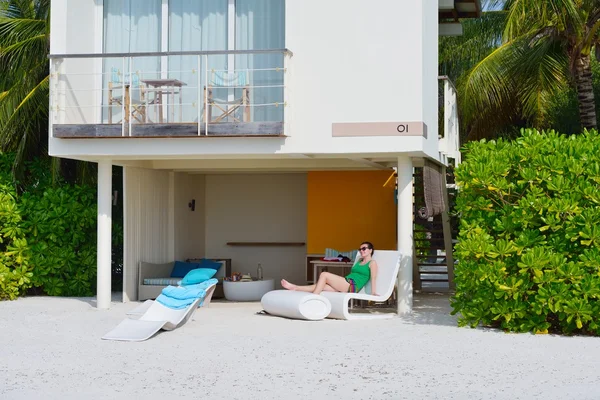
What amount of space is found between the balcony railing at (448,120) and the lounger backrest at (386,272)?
334 centimetres

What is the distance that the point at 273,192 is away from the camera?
20828 mm

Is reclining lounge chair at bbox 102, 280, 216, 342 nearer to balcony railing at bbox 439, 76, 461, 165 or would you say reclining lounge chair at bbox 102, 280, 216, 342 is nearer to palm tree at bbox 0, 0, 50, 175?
palm tree at bbox 0, 0, 50, 175

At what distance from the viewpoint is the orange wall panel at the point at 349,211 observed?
18844 millimetres

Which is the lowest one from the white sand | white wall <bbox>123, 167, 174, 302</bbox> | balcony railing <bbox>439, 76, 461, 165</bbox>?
the white sand

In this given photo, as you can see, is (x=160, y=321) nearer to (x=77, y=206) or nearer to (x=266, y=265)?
(x=77, y=206)

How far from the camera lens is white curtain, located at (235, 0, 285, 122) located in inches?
611

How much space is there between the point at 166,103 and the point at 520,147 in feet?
18.7

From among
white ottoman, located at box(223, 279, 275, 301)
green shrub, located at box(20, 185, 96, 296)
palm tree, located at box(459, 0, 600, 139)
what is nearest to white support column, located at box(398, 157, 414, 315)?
white ottoman, located at box(223, 279, 275, 301)

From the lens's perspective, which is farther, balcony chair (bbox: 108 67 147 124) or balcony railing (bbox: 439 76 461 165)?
balcony railing (bbox: 439 76 461 165)

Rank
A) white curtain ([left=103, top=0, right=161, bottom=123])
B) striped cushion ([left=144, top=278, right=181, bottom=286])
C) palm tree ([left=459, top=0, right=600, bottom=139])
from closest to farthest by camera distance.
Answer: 1. white curtain ([left=103, top=0, right=161, bottom=123])
2. striped cushion ([left=144, top=278, right=181, bottom=286])
3. palm tree ([left=459, top=0, right=600, bottom=139])

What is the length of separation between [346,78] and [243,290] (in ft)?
14.9

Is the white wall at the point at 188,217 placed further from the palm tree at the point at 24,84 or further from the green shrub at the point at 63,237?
the palm tree at the point at 24,84

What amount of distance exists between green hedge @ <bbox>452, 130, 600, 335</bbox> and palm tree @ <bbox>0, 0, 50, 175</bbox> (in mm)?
8703

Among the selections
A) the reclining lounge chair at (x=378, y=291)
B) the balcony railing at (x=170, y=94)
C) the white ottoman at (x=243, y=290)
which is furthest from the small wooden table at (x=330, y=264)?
the balcony railing at (x=170, y=94)
